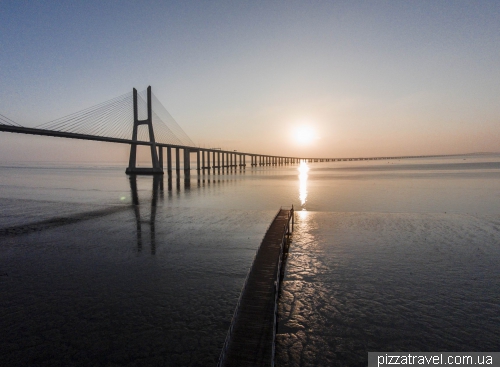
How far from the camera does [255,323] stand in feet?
21.5

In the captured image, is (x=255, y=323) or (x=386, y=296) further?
(x=386, y=296)

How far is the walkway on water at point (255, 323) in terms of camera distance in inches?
217

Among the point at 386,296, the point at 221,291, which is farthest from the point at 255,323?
the point at 386,296

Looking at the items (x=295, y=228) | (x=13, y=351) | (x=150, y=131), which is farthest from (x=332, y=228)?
(x=150, y=131)

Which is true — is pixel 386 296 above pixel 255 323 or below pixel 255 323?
below

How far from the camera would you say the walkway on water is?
552 cm

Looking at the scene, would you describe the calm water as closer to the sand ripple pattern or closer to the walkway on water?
the sand ripple pattern

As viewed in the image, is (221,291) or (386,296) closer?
(386,296)

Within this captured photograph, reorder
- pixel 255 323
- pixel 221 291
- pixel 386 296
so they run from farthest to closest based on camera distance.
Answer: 1. pixel 221 291
2. pixel 386 296
3. pixel 255 323

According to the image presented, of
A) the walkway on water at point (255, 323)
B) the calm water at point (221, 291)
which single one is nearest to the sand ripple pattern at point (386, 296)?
the calm water at point (221, 291)

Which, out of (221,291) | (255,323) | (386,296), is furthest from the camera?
(221,291)

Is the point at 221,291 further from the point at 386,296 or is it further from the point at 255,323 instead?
the point at 386,296

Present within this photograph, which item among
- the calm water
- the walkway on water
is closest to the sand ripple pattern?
the calm water

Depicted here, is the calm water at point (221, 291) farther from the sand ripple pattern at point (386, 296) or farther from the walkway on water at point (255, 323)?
the walkway on water at point (255, 323)
